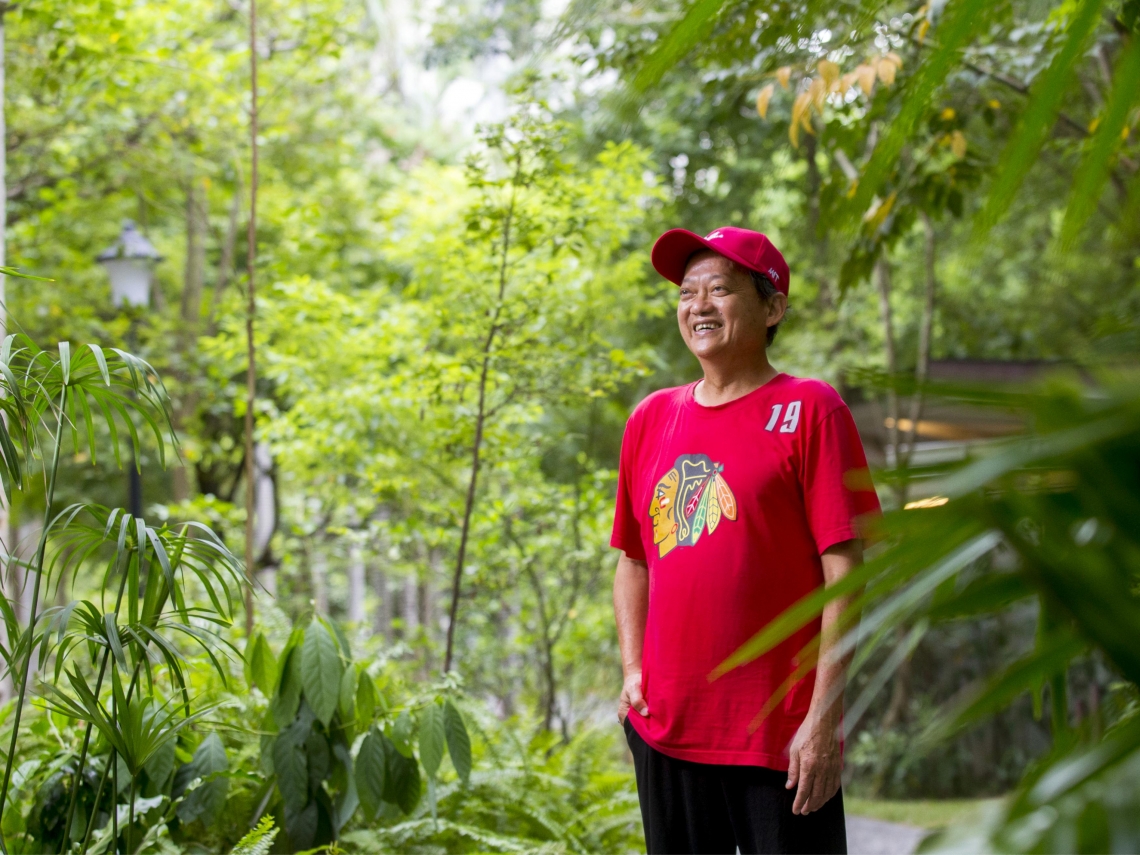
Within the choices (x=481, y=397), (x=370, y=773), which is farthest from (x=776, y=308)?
(x=481, y=397)

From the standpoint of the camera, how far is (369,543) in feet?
21.2

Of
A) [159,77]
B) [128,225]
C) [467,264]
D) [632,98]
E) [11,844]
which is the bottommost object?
[11,844]

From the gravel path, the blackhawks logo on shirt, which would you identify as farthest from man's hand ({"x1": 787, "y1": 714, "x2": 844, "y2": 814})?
the gravel path

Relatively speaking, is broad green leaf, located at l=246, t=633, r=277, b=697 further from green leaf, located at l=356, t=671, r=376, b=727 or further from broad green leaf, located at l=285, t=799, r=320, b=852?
broad green leaf, located at l=285, t=799, r=320, b=852

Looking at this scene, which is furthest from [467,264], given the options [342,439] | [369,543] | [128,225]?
[128,225]

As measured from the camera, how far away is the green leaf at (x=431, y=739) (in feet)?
8.79

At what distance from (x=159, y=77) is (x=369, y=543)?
415cm

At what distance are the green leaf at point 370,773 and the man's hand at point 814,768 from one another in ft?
3.93

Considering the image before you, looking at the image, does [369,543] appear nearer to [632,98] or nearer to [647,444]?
[647,444]

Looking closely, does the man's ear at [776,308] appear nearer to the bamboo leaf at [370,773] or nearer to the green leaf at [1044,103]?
the bamboo leaf at [370,773]

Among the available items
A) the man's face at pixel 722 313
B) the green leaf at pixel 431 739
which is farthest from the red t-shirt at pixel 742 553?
the green leaf at pixel 431 739

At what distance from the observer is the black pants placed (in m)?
1.95

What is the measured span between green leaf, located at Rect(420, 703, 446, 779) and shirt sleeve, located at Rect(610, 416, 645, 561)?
794mm

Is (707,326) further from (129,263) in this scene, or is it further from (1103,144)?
(129,263)
